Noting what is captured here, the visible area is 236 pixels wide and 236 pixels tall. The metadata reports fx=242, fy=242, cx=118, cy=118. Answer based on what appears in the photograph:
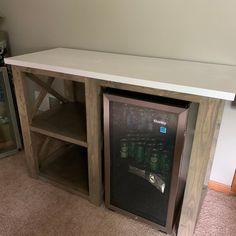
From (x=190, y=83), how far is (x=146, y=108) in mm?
224

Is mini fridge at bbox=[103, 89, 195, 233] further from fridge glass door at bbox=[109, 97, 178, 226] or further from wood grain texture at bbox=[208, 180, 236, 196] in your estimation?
wood grain texture at bbox=[208, 180, 236, 196]

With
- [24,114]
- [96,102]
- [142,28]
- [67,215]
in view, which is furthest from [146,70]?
[67,215]

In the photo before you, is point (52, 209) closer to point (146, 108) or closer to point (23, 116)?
point (23, 116)

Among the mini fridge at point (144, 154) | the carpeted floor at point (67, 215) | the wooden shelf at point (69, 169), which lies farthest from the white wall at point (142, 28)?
the wooden shelf at point (69, 169)

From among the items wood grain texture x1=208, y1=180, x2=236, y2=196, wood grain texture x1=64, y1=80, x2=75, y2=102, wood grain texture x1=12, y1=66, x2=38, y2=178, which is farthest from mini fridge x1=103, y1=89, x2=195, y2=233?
wood grain texture x1=64, y1=80, x2=75, y2=102

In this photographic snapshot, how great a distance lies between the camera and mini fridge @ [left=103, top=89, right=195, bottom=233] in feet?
3.44

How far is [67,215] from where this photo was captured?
1.40 meters

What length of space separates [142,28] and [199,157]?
2.62ft

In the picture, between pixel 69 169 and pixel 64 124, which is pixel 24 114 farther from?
pixel 69 169

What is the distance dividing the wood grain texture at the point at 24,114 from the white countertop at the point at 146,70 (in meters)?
0.11

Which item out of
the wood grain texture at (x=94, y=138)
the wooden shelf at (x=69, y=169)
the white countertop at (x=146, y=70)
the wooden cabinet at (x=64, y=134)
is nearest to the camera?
the white countertop at (x=146, y=70)

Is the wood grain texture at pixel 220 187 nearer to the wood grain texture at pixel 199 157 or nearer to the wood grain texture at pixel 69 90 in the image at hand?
the wood grain texture at pixel 199 157

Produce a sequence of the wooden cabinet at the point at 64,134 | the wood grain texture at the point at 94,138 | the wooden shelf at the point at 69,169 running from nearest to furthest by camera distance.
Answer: the wood grain texture at the point at 94,138 → the wooden cabinet at the point at 64,134 → the wooden shelf at the point at 69,169

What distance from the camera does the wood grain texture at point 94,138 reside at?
3.84 ft
